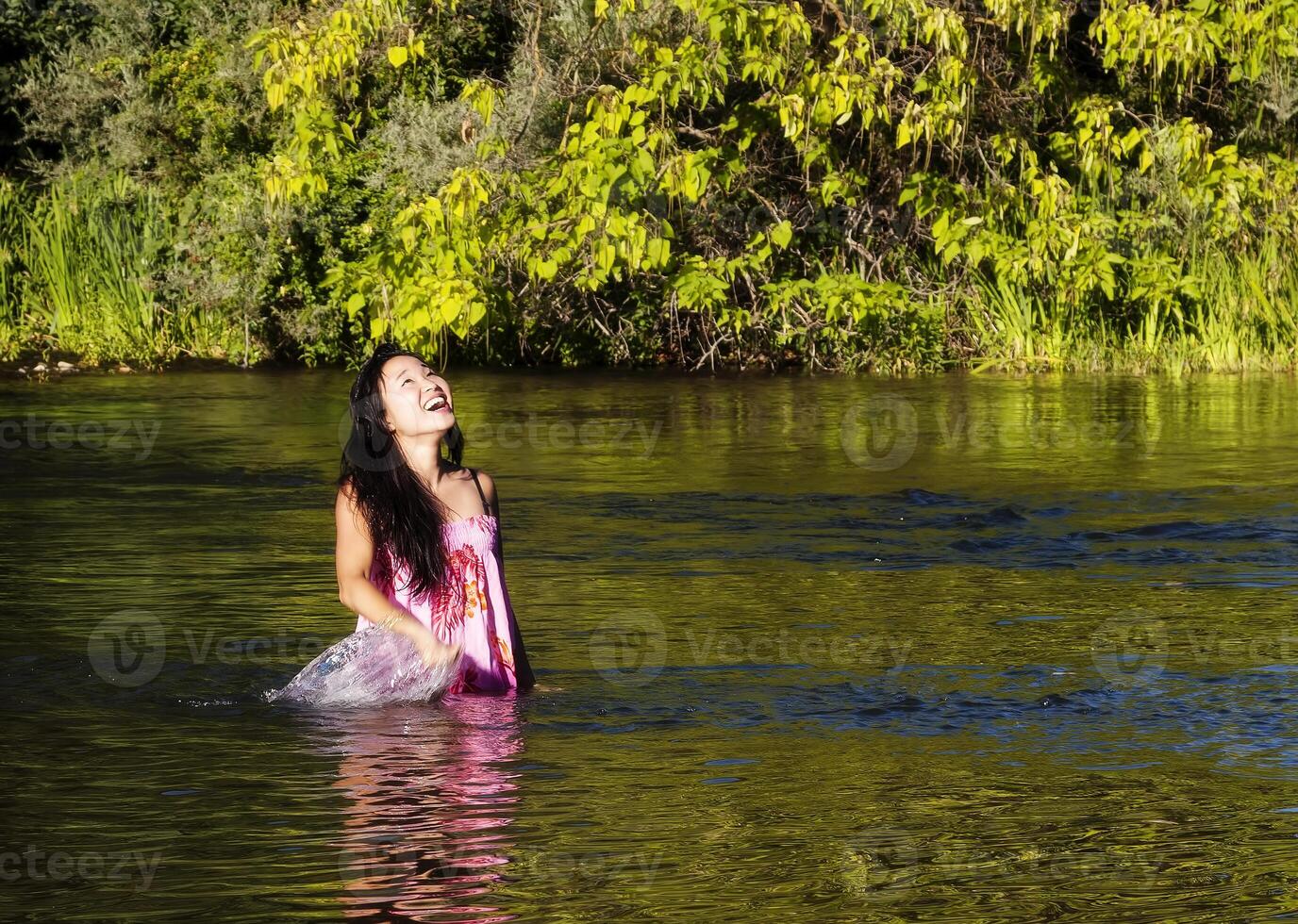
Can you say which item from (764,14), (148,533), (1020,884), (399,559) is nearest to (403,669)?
(399,559)

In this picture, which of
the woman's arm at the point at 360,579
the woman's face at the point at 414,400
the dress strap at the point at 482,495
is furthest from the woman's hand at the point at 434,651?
the woman's face at the point at 414,400

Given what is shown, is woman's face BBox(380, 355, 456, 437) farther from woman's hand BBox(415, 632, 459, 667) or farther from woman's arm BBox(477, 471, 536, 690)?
woman's hand BBox(415, 632, 459, 667)

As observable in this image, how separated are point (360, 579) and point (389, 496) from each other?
0.28 metres

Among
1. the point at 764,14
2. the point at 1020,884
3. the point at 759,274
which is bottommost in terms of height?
the point at 1020,884

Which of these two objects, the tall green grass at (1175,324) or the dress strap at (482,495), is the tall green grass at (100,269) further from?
the dress strap at (482,495)

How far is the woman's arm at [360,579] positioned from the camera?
21.7 feet

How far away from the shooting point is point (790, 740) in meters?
6.42

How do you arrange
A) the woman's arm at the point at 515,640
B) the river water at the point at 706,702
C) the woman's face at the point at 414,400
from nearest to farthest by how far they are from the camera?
1. the river water at the point at 706,702
2. the woman's face at the point at 414,400
3. the woman's arm at the point at 515,640

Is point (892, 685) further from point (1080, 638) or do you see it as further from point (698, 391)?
point (698, 391)

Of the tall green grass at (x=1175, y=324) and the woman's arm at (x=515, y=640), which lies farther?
the tall green grass at (x=1175, y=324)

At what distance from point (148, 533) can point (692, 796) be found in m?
5.81

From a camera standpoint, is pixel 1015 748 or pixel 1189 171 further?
pixel 1189 171

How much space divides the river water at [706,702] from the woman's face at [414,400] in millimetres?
928

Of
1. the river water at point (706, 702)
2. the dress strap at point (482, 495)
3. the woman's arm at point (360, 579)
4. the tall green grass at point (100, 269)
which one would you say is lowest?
the river water at point (706, 702)
